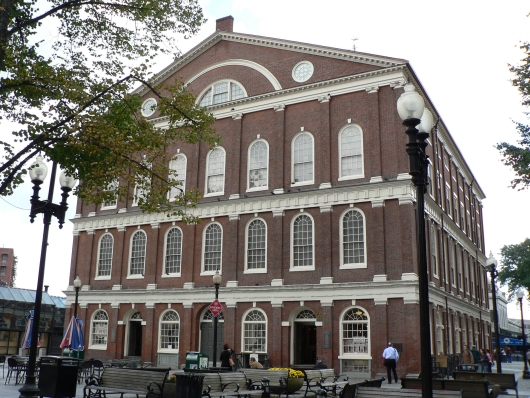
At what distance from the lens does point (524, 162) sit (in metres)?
23.7

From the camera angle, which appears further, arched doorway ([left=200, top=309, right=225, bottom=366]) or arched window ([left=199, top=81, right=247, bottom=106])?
arched window ([left=199, top=81, right=247, bottom=106])

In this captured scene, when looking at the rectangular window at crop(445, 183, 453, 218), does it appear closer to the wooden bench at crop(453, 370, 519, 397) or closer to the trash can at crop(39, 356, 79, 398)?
the wooden bench at crop(453, 370, 519, 397)

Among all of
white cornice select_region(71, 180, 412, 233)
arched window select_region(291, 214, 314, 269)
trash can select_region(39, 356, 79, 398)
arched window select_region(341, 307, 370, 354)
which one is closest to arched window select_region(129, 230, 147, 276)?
white cornice select_region(71, 180, 412, 233)

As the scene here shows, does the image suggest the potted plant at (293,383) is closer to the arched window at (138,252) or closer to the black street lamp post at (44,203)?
the black street lamp post at (44,203)

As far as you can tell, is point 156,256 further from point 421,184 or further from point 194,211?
point 421,184

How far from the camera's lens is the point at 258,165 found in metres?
33.7

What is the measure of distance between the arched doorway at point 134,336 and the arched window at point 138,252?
2713 mm

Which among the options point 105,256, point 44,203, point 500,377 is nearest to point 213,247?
point 105,256

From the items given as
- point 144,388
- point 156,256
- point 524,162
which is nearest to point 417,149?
point 144,388

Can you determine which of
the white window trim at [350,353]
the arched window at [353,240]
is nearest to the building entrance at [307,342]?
the white window trim at [350,353]

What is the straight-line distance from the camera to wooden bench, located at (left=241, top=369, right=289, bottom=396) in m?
16.4

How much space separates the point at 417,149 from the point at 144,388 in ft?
30.4

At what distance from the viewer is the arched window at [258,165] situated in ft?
109

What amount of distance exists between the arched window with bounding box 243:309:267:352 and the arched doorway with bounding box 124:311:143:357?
25.6 feet
